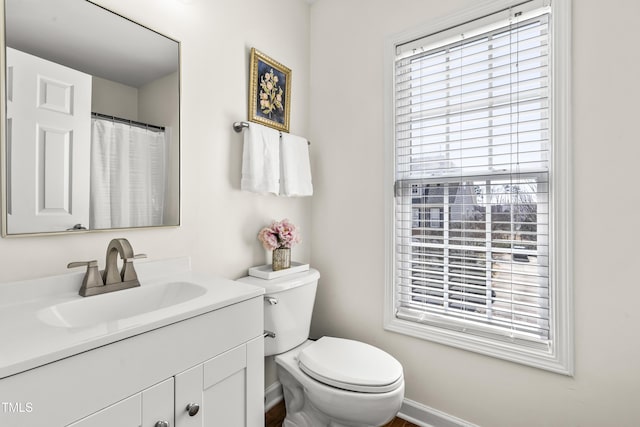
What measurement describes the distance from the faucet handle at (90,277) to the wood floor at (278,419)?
113cm

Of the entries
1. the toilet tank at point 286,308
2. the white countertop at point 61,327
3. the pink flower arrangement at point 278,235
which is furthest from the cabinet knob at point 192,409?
the pink flower arrangement at point 278,235

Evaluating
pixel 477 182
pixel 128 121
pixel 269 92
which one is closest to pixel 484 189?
pixel 477 182

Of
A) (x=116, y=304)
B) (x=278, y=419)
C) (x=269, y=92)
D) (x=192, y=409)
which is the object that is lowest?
(x=278, y=419)

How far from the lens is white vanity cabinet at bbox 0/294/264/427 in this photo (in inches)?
23.8

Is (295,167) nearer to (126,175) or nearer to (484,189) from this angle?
(126,175)

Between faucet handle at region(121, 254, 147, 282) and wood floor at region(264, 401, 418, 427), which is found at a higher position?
faucet handle at region(121, 254, 147, 282)

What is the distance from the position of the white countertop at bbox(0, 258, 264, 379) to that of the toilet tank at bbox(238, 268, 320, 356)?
324mm

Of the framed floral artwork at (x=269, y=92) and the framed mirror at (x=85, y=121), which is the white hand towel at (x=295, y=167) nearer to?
the framed floral artwork at (x=269, y=92)

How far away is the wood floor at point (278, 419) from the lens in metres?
1.58

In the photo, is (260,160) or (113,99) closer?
(113,99)

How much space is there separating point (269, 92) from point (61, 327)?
1383 mm

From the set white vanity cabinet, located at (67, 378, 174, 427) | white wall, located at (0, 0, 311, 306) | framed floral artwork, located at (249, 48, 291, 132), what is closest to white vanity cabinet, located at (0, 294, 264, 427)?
white vanity cabinet, located at (67, 378, 174, 427)

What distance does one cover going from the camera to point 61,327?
28.5 inches

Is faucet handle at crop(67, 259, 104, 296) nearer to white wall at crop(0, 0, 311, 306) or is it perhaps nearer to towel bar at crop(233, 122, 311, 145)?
white wall at crop(0, 0, 311, 306)
